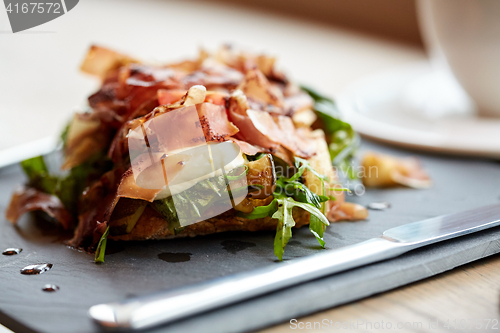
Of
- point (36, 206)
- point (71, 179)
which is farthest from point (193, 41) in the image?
point (36, 206)

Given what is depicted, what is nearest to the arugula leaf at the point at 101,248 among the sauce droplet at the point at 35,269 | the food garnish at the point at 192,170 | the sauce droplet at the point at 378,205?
the food garnish at the point at 192,170

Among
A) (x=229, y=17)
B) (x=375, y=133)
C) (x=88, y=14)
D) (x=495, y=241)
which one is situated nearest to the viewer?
(x=495, y=241)

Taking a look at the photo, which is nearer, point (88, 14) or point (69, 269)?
point (69, 269)

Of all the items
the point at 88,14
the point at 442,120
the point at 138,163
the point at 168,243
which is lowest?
A: the point at 442,120

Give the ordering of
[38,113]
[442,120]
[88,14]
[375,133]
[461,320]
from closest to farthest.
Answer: [461,320], [375,133], [442,120], [38,113], [88,14]

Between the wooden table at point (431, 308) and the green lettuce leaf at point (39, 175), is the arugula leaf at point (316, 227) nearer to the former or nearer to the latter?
the wooden table at point (431, 308)

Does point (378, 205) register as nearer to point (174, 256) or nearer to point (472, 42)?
point (174, 256)

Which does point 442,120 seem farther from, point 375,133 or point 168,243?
point 168,243

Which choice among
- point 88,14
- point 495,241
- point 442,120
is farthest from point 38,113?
point 88,14
